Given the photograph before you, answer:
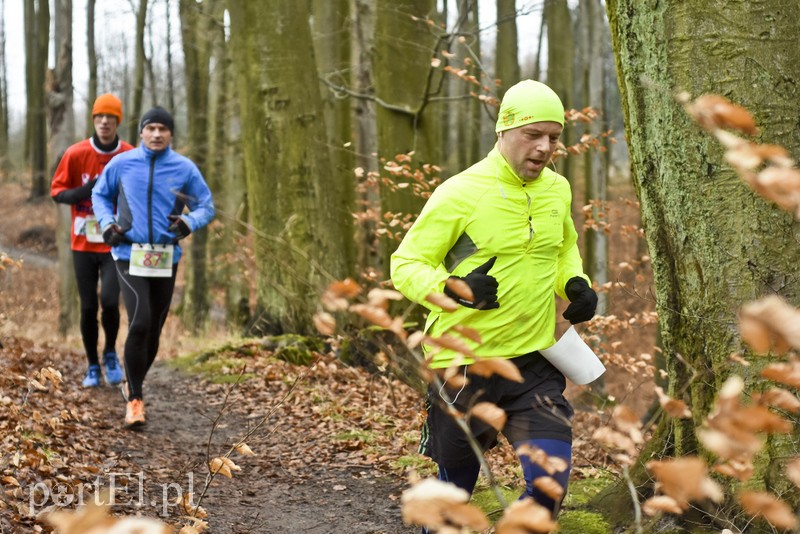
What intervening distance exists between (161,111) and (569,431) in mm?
4569

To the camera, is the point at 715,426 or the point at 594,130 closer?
the point at 715,426

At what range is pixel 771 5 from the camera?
3.84 metres

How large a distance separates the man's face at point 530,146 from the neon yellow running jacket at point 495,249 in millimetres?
46

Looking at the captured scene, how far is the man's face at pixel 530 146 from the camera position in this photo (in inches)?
152

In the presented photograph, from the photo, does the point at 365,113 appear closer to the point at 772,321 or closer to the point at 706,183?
the point at 706,183

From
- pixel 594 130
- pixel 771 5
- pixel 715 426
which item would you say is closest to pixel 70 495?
pixel 715 426

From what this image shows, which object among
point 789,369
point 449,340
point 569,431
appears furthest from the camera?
point 569,431

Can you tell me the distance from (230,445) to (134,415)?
0.77 meters

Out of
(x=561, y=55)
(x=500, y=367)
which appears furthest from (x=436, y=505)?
(x=561, y=55)

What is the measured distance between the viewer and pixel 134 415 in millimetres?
6848

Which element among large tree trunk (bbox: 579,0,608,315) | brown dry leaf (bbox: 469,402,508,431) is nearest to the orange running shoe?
brown dry leaf (bbox: 469,402,508,431)

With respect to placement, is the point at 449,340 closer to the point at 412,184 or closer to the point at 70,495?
the point at 70,495

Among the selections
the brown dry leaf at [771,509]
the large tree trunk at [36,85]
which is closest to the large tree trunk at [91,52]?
the large tree trunk at [36,85]

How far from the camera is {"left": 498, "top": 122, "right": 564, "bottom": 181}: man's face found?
3.87 metres
